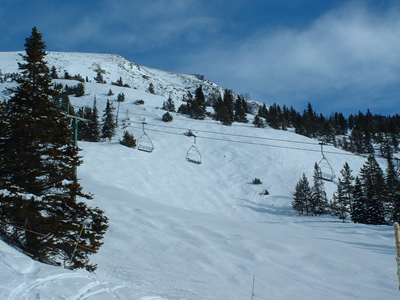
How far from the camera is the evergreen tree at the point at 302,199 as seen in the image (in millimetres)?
37094

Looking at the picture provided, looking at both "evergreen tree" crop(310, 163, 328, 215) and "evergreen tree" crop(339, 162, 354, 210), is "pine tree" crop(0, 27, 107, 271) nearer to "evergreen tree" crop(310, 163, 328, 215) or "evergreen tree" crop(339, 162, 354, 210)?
"evergreen tree" crop(310, 163, 328, 215)

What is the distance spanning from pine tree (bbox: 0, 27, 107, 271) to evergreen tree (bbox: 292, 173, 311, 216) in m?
31.3

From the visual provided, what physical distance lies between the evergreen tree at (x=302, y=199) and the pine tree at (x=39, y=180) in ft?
103

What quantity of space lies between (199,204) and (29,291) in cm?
2733

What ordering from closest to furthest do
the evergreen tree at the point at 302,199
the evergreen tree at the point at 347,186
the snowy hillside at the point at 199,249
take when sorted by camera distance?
the snowy hillside at the point at 199,249
the evergreen tree at the point at 302,199
the evergreen tree at the point at 347,186

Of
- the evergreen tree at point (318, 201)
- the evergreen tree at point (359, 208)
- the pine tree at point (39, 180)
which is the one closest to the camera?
the pine tree at point (39, 180)

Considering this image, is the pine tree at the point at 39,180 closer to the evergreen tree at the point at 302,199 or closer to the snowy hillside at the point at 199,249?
the snowy hillside at the point at 199,249

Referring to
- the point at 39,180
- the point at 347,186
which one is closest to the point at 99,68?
the point at 347,186

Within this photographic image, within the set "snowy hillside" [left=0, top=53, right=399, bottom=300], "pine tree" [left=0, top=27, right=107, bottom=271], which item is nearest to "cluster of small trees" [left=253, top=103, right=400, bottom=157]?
"snowy hillside" [left=0, top=53, right=399, bottom=300]

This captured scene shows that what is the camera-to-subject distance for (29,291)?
18.7 ft

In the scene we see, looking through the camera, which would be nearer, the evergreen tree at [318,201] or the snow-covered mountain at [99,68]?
the evergreen tree at [318,201]

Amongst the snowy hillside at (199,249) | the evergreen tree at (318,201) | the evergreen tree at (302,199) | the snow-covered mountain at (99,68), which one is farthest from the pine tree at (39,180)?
the snow-covered mountain at (99,68)

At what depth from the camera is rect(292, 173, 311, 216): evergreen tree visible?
122 feet

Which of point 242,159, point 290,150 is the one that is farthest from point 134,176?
point 290,150
